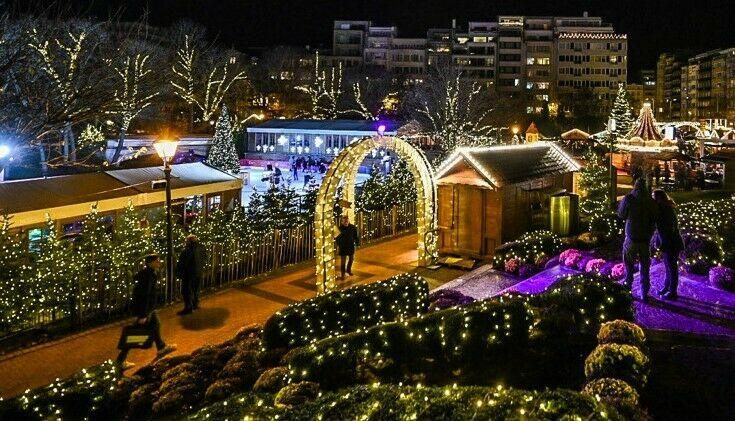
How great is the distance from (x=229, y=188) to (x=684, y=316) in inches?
702

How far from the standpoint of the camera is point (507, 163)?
57.0ft

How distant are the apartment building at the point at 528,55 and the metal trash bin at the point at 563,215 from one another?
90.7 meters

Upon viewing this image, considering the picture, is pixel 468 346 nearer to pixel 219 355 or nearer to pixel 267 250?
pixel 219 355

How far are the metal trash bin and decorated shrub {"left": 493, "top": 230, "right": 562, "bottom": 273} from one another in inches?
74.0

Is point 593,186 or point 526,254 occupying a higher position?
point 593,186

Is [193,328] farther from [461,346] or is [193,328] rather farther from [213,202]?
[213,202]

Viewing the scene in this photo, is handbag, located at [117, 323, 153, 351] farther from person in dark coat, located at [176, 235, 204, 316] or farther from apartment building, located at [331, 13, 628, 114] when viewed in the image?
apartment building, located at [331, 13, 628, 114]

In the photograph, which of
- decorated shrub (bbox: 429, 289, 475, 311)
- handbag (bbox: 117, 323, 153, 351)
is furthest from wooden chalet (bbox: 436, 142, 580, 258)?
handbag (bbox: 117, 323, 153, 351)

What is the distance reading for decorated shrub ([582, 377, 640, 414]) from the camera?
5.34m

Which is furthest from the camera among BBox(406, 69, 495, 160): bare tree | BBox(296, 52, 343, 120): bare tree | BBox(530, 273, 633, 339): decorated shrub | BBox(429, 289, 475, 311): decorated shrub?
BBox(296, 52, 343, 120): bare tree

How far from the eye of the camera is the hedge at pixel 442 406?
4.43 m

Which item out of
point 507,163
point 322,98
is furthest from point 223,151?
point 322,98

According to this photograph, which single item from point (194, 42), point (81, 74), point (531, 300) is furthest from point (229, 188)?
point (194, 42)

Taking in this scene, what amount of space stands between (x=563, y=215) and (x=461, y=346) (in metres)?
10.2
